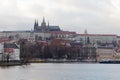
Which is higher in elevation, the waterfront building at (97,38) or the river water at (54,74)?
the waterfront building at (97,38)

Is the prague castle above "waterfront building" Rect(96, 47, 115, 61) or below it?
above

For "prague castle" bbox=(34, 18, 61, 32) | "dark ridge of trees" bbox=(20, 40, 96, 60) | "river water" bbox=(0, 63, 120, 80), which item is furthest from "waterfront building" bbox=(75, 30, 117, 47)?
"river water" bbox=(0, 63, 120, 80)

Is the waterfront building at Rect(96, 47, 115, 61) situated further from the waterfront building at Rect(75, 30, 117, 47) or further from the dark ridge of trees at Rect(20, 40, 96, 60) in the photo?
the waterfront building at Rect(75, 30, 117, 47)

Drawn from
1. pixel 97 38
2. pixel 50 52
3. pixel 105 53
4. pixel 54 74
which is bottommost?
pixel 54 74

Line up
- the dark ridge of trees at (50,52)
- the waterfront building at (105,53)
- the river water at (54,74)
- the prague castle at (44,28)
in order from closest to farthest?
the river water at (54,74) → the dark ridge of trees at (50,52) → the waterfront building at (105,53) → the prague castle at (44,28)

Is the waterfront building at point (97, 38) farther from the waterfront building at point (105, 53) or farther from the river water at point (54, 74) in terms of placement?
the river water at point (54, 74)

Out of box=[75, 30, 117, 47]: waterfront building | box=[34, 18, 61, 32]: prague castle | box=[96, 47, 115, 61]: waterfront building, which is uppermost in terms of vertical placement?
box=[34, 18, 61, 32]: prague castle

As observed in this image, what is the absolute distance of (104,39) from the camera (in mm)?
179125

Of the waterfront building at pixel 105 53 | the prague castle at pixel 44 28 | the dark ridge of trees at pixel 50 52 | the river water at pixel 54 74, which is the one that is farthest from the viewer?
the prague castle at pixel 44 28

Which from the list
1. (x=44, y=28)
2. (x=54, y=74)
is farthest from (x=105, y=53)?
(x=54, y=74)

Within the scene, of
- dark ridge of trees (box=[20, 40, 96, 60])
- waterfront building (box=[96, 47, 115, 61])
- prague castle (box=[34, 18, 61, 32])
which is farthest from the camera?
prague castle (box=[34, 18, 61, 32])

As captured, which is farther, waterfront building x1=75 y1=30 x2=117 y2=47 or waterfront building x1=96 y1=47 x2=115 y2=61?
waterfront building x1=75 y1=30 x2=117 y2=47

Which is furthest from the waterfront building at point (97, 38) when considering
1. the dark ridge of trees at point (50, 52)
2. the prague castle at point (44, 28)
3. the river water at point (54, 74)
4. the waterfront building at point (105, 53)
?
the river water at point (54, 74)

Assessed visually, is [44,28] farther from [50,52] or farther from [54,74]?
[54,74]
